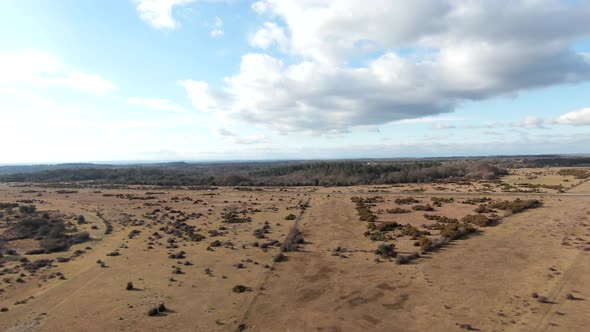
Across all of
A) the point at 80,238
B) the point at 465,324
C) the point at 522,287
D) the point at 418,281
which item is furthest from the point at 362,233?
the point at 80,238

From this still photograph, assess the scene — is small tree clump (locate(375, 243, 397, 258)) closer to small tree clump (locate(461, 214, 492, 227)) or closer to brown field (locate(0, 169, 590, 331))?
brown field (locate(0, 169, 590, 331))

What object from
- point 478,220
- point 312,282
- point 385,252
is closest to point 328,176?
point 478,220

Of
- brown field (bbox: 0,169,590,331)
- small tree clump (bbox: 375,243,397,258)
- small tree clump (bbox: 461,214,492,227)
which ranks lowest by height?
brown field (bbox: 0,169,590,331)

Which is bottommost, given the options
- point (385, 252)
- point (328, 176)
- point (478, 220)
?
point (385, 252)

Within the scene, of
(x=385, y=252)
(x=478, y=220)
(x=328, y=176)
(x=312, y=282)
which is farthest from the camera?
(x=328, y=176)

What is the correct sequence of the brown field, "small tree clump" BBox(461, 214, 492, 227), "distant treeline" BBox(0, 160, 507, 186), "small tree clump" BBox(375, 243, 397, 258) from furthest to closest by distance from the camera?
"distant treeline" BBox(0, 160, 507, 186) < "small tree clump" BBox(461, 214, 492, 227) < "small tree clump" BBox(375, 243, 397, 258) < the brown field

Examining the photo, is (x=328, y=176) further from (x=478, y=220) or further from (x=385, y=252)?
(x=385, y=252)

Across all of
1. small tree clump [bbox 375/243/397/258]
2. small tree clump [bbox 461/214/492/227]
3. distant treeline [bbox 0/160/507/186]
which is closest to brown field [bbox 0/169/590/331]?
small tree clump [bbox 375/243/397/258]

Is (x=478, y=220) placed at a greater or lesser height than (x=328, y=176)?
lesser

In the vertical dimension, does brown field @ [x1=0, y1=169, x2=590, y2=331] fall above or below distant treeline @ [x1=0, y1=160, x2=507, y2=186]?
below
